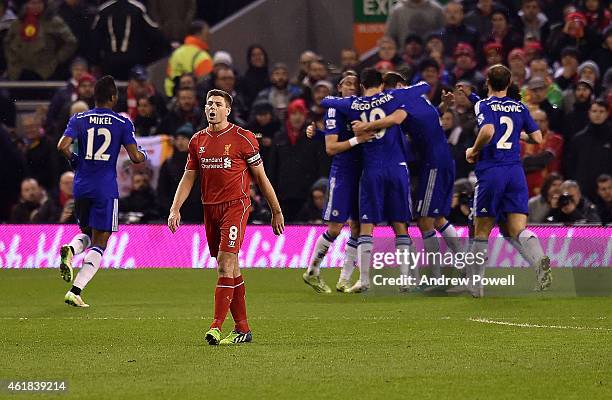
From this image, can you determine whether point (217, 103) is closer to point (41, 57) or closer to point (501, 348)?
point (501, 348)

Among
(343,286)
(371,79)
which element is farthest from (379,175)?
(343,286)

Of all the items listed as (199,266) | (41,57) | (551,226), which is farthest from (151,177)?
(551,226)

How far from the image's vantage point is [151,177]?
74.5 ft

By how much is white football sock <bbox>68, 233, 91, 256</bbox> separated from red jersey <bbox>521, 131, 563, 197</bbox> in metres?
7.32

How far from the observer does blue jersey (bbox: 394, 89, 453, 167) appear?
16.6m

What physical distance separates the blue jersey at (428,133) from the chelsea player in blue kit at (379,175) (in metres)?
0.28

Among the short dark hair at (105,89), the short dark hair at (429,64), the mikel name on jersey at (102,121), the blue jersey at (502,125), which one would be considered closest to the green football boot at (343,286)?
the blue jersey at (502,125)

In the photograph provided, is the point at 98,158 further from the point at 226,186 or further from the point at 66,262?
the point at 226,186

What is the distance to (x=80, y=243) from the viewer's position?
15.8 m

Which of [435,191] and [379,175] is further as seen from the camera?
[435,191]

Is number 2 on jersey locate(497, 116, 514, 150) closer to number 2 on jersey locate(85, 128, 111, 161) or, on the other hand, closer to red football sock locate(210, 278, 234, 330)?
number 2 on jersey locate(85, 128, 111, 161)

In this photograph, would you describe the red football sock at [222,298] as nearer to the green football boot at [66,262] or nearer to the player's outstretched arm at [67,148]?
the green football boot at [66,262]

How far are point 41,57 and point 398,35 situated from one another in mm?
6237

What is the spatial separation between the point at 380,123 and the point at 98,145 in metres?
3.03
